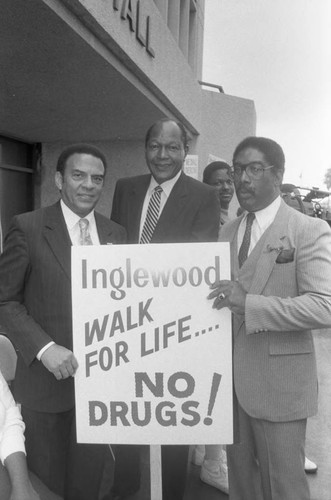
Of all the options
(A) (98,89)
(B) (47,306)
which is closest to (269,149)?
(B) (47,306)

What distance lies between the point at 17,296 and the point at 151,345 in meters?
0.63

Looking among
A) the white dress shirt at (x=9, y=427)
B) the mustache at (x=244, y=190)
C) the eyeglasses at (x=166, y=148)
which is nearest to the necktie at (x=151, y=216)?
the eyeglasses at (x=166, y=148)

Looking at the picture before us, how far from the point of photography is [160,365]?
2012 mm

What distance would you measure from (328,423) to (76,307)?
10.5 ft

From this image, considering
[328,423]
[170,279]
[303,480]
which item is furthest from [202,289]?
[328,423]

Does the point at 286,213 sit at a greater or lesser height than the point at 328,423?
greater

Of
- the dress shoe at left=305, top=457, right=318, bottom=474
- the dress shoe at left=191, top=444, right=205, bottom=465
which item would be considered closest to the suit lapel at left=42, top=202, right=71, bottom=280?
the dress shoe at left=191, top=444, right=205, bottom=465

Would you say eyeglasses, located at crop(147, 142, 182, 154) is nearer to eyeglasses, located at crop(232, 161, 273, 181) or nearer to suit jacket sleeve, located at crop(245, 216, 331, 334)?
eyeglasses, located at crop(232, 161, 273, 181)

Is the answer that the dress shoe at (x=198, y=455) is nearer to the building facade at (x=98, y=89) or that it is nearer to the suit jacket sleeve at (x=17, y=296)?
the suit jacket sleeve at (x=17, y=296)

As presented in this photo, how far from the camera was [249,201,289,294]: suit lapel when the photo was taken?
2.07 m

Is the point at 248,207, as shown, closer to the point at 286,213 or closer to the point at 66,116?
the point at 286,213

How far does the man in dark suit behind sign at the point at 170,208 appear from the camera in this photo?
270 centimetres

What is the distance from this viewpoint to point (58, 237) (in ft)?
7.34

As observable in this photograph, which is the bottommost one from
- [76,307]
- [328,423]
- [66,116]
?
[328,423]
